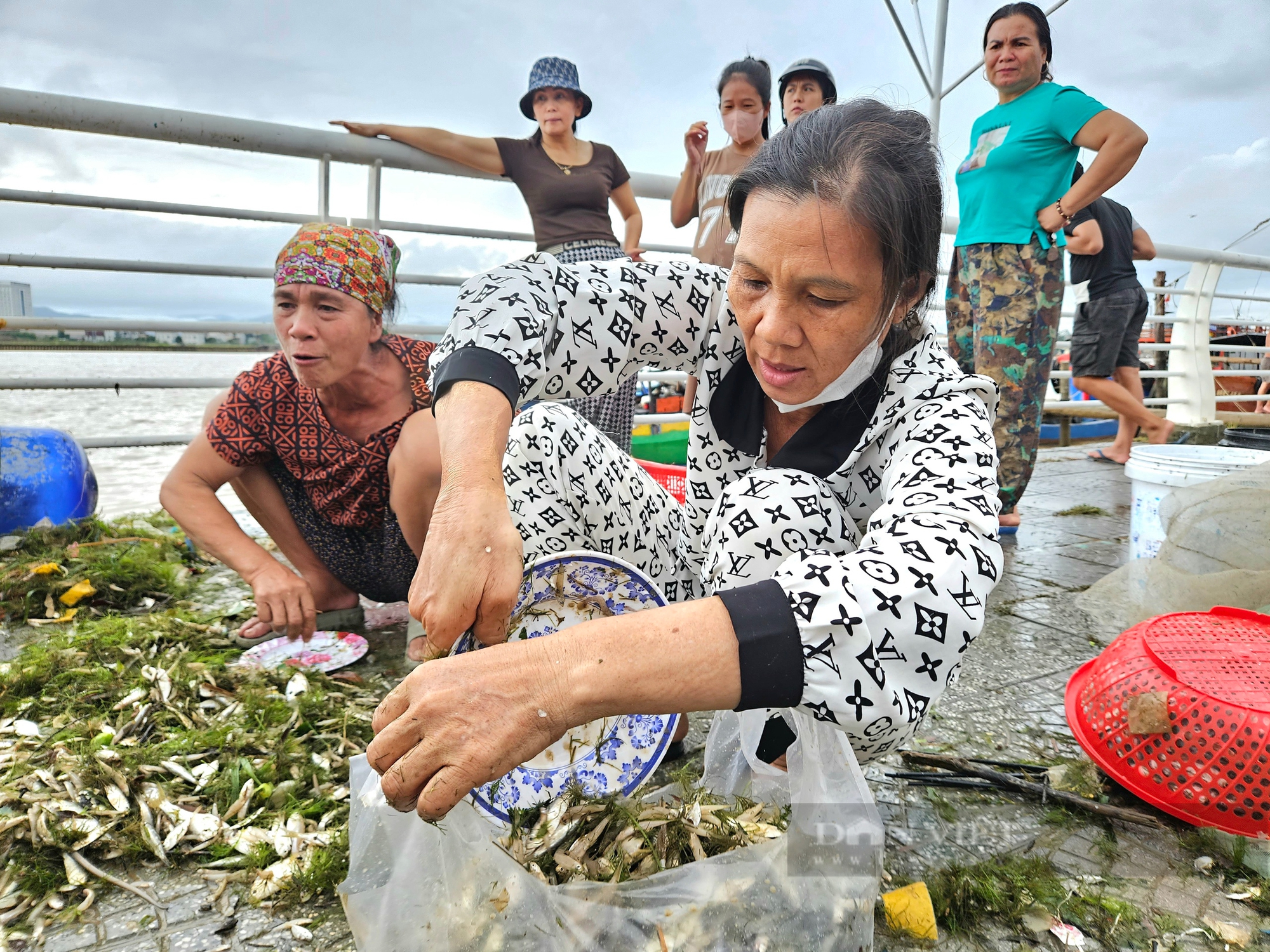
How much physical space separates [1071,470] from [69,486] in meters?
5.63

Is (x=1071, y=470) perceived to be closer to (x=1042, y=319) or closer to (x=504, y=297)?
(x=1042, y=319)

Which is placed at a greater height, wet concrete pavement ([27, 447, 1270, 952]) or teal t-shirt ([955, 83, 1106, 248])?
teal t-shirt ([955, 83, 1106, 248])

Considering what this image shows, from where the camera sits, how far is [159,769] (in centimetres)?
142

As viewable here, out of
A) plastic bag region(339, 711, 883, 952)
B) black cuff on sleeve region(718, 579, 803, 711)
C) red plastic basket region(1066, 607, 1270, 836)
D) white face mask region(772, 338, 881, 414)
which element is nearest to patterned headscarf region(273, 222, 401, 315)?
white face mask region(772, 338, 881, 414)

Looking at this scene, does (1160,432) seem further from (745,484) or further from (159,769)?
(159,769)

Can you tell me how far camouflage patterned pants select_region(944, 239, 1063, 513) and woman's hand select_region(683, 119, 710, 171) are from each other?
→ 120 centimetres

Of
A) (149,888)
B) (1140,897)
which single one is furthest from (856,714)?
(149,888)

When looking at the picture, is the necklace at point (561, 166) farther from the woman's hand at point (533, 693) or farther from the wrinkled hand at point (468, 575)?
the woman's hand at point (533, 693)

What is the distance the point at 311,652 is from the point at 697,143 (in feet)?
8.53

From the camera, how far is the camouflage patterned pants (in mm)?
2881

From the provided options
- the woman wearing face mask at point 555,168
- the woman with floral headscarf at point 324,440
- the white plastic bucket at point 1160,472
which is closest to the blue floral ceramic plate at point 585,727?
the woman with floral headscarf at point 324,440

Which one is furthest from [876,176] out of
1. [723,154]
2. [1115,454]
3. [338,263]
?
[1115,454]

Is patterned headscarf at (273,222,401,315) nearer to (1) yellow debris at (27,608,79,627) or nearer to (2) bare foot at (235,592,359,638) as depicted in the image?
(2) bare foot at (235,592,359,638)

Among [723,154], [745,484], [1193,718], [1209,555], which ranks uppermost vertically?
[723,154]
